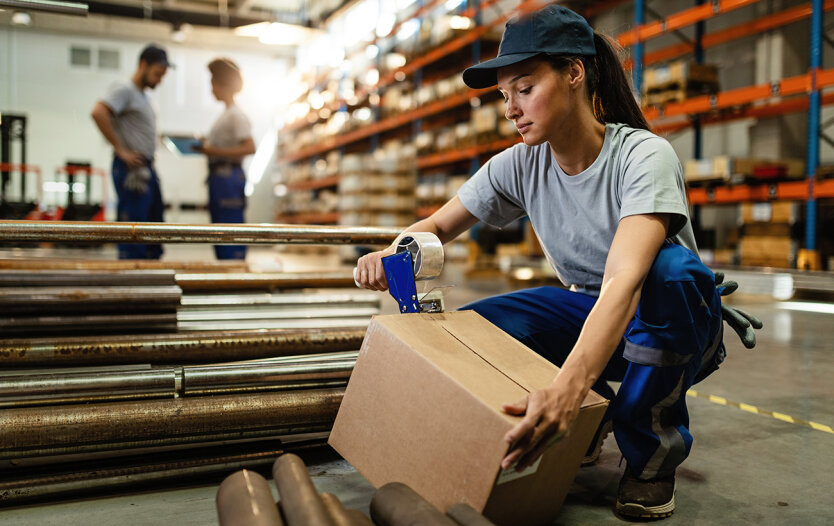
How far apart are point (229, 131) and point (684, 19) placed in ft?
15.9

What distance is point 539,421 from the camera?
3.51 feet

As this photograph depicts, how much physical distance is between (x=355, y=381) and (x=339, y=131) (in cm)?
1393

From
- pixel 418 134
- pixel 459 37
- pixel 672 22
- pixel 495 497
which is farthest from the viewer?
pixel 418 134

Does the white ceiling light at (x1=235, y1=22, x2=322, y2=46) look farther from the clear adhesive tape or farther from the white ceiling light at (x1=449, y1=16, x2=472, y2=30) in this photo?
the clear adhesive tape

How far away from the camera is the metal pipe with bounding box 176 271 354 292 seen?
249cm

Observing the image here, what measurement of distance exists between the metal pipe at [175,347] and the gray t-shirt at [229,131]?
10.4 ft

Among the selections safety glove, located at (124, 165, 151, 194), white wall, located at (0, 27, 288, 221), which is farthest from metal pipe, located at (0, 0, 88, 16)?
white wall, located at (0, 27, 288, 221)

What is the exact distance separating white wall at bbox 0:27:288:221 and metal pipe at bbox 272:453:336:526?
17.4 m

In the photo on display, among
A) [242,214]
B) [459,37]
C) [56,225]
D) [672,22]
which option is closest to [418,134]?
[459,37]

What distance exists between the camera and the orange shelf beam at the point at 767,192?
18.2ft

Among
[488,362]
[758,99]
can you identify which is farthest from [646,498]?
[758,99]

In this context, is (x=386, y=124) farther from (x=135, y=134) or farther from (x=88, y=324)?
(x=88, y=324)

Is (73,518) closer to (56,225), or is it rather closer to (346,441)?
(346,441)

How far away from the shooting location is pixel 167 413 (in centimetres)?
158
